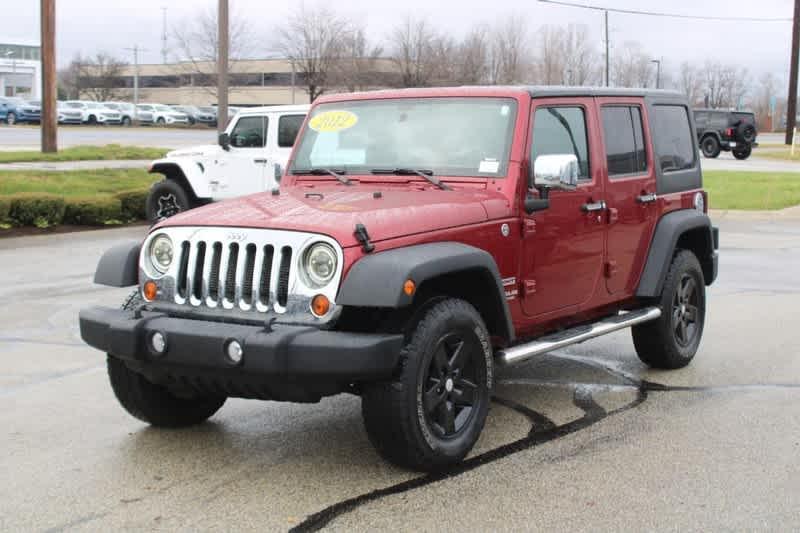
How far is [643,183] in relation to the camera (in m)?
7.12

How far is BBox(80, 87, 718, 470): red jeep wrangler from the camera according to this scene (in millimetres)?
4859

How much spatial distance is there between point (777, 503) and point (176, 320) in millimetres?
2823

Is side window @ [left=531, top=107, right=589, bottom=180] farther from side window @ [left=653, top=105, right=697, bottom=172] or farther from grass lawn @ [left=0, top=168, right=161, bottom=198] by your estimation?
Answer: grass lawn @ [left=0, top=168, right=161, bottom=198]

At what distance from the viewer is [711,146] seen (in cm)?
4197

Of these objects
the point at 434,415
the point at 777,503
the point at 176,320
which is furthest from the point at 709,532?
the point at 176,320

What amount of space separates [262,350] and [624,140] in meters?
3.35

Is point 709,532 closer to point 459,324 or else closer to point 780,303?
point 459,324

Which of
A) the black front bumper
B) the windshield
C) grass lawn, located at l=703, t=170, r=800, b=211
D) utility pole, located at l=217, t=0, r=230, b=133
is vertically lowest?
grass lawn, located at l=703, t=170, r=800, b=211

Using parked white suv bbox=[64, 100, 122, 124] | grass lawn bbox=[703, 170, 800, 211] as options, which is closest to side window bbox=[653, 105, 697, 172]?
grass lawn bbox=[703, 170, 800, 211]

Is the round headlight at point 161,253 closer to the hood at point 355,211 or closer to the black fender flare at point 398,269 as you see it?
the hood at point 355,211

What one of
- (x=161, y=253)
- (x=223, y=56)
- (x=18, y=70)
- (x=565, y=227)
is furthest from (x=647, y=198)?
(x=18, y=70)

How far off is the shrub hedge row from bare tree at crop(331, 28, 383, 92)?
117ft

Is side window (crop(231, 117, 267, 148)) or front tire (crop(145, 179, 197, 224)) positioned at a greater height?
side window (crop(231, 117, 267, 148))

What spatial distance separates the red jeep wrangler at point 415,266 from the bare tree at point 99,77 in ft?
290
